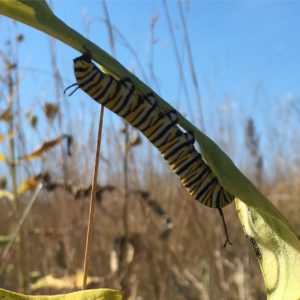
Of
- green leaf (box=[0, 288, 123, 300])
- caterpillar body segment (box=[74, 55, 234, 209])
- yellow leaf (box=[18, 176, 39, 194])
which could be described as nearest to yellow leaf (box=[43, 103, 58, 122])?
yellow leaf (box=[18, 176, 39, 194])

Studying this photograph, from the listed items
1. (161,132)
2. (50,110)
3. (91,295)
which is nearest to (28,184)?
(50,110)

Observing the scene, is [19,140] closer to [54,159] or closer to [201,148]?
[54,159]

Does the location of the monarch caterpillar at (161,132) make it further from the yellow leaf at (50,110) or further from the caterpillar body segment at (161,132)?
the yellow leaf at (50,110)

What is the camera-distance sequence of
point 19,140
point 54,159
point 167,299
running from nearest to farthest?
point 19,140
point 167,299
point 54,159

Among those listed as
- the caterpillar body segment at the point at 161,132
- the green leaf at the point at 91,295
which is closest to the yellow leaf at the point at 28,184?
the caterpillar body segment at the point at 161,132

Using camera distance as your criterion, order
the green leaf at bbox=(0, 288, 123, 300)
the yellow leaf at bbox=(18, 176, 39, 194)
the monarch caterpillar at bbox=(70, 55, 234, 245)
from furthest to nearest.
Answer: the yellow leaf at bbox=(18, 176, 39, 194), the monarch caterpillar at bbox=(70, 55, 234, 245), the green leaf at bbox=(0, 288, 123, 300)

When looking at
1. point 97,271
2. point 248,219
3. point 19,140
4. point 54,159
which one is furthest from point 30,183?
point 248,219

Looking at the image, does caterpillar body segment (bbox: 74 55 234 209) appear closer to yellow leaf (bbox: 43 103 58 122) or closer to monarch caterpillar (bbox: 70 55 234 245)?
monarch caterpillar (bbox: 70 55 234 245)

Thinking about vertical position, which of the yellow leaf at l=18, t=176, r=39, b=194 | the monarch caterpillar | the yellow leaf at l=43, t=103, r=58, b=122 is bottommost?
the monarch caterpillar
